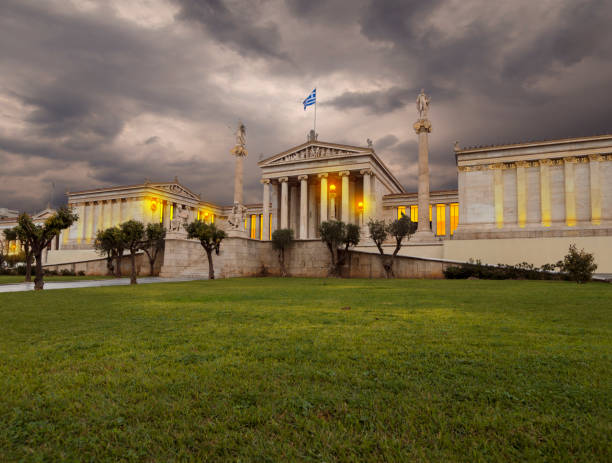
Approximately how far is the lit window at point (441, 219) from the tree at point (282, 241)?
115ft

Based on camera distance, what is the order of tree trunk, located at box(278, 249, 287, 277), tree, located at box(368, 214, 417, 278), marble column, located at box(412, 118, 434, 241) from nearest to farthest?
tree, located at box(368, 214, 417, 278), tree trunk, located at box(278, 249, 287, 277), marble column, located at box(412, 118, 434, 241)

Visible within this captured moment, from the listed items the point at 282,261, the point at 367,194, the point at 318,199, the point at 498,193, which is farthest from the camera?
the point at 318,199

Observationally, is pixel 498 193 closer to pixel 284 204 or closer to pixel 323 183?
pixel 323 183

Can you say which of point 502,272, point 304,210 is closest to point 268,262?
point 304,210

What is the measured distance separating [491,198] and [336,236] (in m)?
22.8

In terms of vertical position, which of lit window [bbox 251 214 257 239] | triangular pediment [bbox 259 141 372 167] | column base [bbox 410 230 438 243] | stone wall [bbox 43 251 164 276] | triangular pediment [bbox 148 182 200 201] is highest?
triangular pediment [bbox 259 141 372 167]

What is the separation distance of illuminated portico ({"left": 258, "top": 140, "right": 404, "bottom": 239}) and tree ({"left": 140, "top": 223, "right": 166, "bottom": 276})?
22.1 m

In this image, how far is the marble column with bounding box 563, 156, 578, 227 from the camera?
43641 mm

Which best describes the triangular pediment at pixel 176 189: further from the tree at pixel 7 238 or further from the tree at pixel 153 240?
the tree at pixel 153 240

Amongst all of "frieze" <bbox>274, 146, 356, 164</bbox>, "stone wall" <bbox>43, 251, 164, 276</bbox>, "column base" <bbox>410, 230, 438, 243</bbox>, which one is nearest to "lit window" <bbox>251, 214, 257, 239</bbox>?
"frieze" <bbox>274, 146, 356, 164</bbox>

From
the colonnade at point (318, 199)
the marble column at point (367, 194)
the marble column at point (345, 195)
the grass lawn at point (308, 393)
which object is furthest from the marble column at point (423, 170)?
the grass lawn at point (308, 393)

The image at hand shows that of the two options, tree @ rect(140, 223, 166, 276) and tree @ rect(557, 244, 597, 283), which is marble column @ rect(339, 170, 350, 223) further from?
tree @ rect(557, 244, 597, 283)

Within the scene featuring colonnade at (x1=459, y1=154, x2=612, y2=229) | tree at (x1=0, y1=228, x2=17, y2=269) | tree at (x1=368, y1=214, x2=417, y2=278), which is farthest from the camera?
colonnade at (x1=459, y1=154, x2=612, y2=229)

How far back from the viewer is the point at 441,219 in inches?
2574
